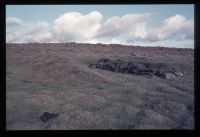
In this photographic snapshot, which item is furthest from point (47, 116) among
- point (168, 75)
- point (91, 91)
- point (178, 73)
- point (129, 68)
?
point (178, 73)

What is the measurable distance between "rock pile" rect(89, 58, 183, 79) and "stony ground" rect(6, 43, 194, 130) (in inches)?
10.0

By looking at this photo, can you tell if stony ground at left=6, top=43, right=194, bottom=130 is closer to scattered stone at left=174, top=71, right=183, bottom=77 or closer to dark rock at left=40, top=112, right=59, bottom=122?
dark rock at left=40, top=112, right=59, bottom=122

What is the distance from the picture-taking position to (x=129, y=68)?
1329cm

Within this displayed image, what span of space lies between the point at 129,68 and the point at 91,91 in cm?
266

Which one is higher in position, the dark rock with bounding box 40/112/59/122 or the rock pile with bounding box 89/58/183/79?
the rock pile with bounding box 89/58/183/79

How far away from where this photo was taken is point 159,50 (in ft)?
53.4

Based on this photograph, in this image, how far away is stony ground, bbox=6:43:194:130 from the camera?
8.63m

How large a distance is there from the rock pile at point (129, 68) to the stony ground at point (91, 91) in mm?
254

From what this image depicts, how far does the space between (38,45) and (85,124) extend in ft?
31.9

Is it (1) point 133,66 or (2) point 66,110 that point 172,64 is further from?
(2) point 66,110

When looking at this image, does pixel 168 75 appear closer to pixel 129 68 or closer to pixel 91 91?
pixel 129 68

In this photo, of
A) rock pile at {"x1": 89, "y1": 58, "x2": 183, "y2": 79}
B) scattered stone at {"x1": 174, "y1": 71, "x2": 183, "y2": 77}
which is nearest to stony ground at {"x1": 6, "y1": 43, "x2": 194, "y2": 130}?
scattered stone at {"x1": 174, "y1": 71, "x2": 183, "y2": 77}

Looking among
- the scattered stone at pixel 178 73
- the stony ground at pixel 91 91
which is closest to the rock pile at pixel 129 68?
the scattered stone at pixel 178 73

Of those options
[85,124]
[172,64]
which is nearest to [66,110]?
[85,124]
